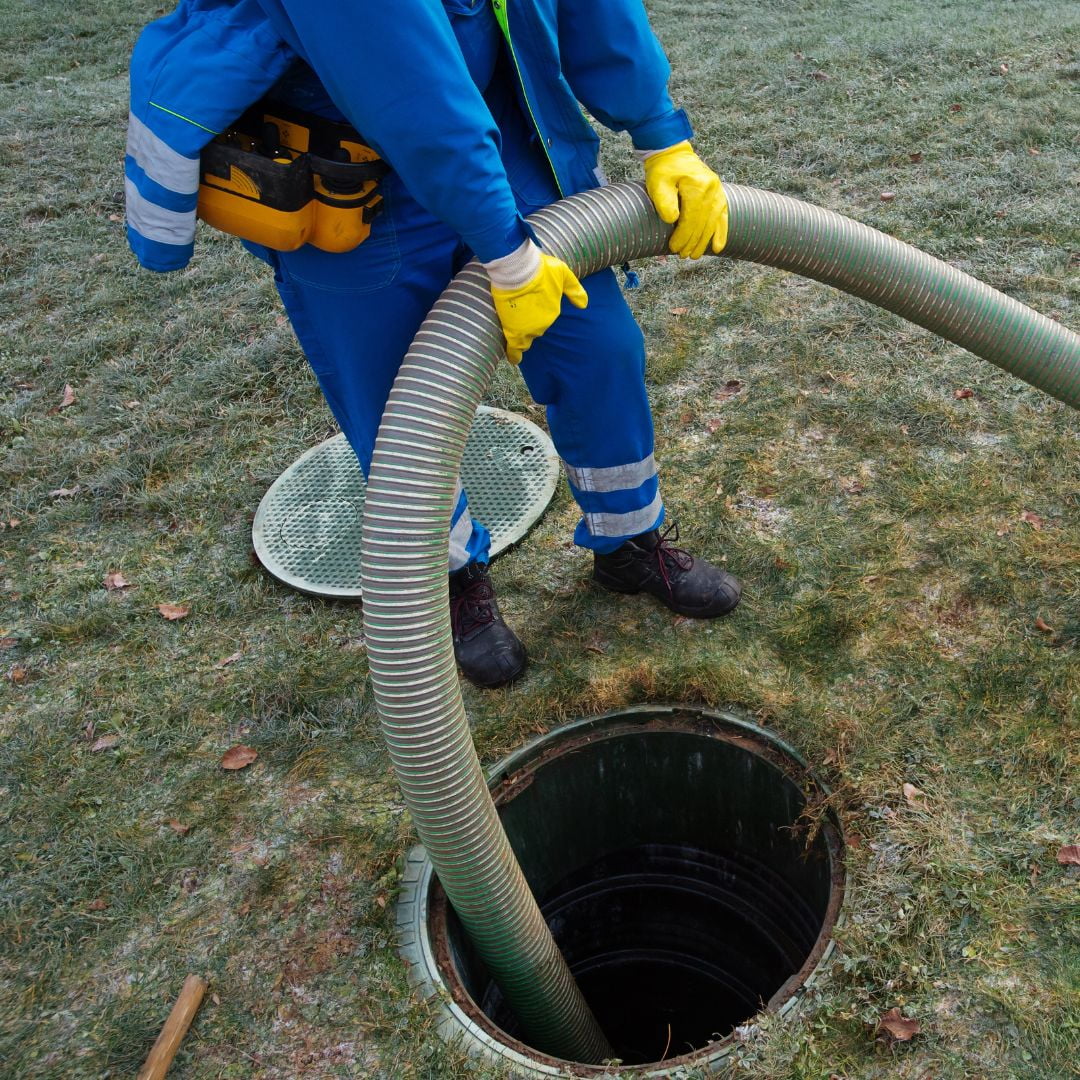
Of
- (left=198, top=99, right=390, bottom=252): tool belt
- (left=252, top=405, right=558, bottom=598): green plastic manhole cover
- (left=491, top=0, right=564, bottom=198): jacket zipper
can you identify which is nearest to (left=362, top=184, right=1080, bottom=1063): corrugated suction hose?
(left=491, top=0, right=564, bottom=198): jacket zipper

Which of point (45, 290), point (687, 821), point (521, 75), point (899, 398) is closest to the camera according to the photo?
point (521, 75)

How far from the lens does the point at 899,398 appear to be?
3.52 metres

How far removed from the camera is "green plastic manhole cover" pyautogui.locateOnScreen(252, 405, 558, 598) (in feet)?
10.6

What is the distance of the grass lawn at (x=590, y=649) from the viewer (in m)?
2.07

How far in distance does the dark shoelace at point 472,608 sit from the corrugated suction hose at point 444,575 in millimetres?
845

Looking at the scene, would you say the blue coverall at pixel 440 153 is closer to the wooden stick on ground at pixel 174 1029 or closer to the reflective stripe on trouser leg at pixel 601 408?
the reflective stripe on trouser leg at pixel 601 408

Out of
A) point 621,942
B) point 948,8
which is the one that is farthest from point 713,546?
point 948,8

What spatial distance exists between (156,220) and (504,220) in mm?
697

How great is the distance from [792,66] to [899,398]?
371 cm

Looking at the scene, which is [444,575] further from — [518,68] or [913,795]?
[913,795]

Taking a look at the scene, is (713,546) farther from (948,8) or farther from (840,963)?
(948,8)

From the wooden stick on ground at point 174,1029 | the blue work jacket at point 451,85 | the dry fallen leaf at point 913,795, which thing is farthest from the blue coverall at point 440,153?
the wooden stick on ground at point 174,1029

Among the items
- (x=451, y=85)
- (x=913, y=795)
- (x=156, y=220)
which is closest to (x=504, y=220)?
(x=451, y=85)

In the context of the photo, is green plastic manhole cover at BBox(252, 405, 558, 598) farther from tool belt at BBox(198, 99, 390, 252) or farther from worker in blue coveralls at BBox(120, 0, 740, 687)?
tool belt at BBox(198, 99, 390, 252)
